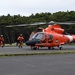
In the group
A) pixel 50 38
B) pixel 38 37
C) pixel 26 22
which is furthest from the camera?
pixel 26 22

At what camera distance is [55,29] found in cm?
3700

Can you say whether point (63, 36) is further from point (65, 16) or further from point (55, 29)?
point (65, 16)

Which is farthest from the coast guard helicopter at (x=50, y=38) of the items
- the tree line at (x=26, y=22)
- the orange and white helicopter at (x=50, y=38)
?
the tree line at (x=26, y=22)

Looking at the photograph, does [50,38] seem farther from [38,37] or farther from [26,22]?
[26,22]

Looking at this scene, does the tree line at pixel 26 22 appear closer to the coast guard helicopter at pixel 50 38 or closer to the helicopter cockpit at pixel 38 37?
the coast guard helicopter at pixel 50 38

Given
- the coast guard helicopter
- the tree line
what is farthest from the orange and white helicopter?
the tree line

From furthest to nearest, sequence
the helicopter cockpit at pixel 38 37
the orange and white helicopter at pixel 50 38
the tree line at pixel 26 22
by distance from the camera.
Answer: the tree line at pixel 26 22 → the orange and white helicopter at pixel 50 38 → the helicopter cockpit at pixel 38 37

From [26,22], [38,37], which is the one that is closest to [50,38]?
[38,37]

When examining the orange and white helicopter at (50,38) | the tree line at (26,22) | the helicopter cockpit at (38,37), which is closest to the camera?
the helicopter cockpit at (38,37)

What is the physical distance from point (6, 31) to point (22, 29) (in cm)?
478

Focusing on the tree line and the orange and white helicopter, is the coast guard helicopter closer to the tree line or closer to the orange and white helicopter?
the orange and white helicopter

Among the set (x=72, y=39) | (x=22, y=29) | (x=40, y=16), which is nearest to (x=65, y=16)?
(x=40, y=16)

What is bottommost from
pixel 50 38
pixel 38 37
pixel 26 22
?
pixel 50 38

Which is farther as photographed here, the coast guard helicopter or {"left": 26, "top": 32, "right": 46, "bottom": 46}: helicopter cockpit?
the coast guard helicopter
